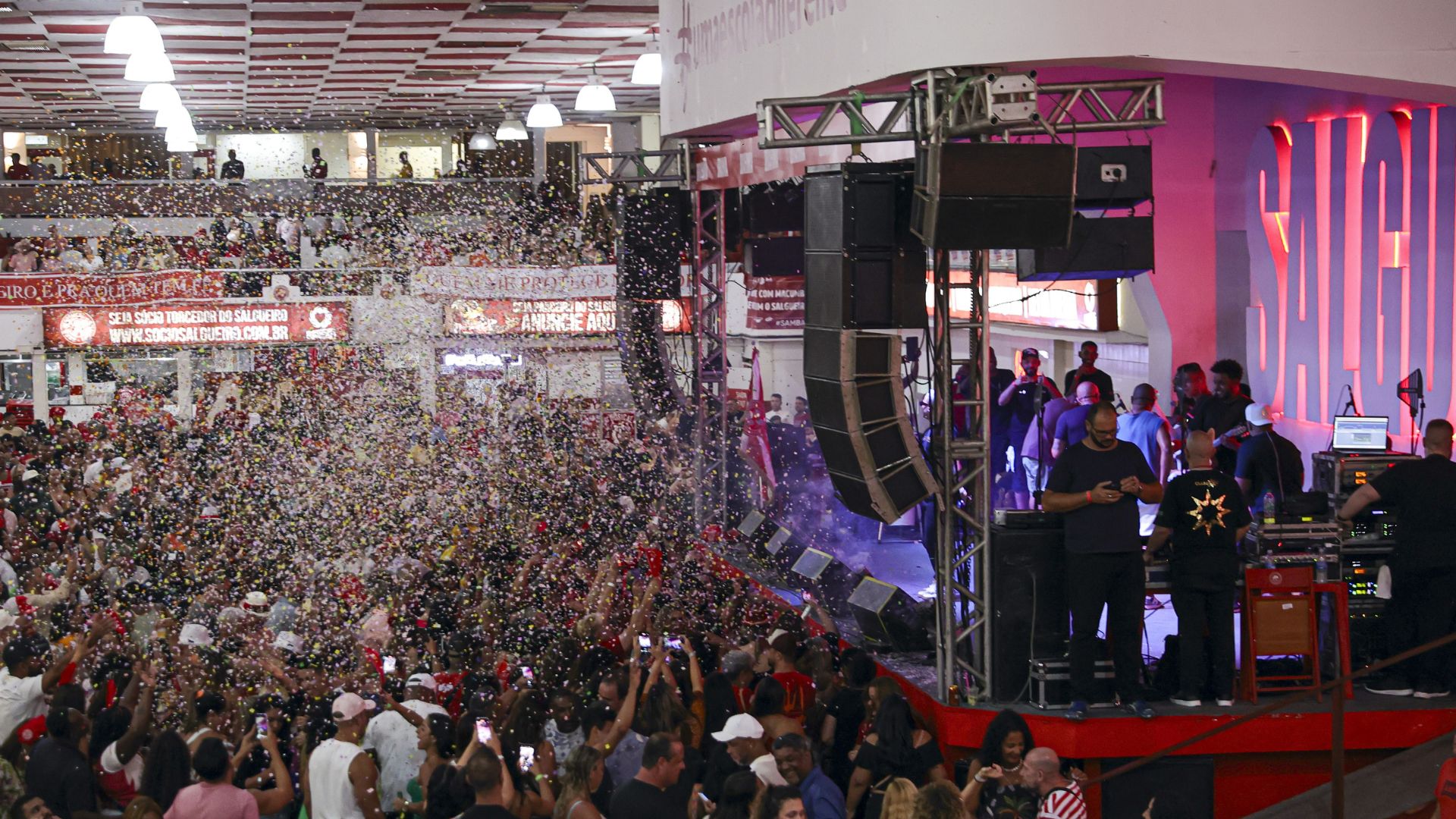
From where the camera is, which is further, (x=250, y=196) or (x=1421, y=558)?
(x=250, y=196)

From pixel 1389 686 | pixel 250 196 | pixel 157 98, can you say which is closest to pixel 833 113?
pixel 1389 686

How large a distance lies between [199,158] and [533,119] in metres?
13.7

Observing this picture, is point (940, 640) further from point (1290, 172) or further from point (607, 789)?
point (1290, 172)

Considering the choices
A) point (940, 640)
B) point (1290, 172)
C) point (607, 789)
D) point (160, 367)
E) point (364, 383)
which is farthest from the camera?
point (160, 367)

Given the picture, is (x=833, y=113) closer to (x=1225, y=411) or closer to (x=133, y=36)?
(x=1225, y=411)

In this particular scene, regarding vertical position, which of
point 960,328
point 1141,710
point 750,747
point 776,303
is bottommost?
point 1141,710

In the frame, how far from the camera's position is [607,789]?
6406 millimetres

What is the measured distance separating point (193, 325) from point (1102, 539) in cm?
1288

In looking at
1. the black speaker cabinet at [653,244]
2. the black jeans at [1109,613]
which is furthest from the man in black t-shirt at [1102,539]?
the black speaker cabinet at [653,244]

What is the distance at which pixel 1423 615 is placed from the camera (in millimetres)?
7953

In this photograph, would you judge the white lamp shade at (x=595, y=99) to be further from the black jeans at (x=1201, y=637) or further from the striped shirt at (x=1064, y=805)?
the striped shirt at (x=1064, y=805)

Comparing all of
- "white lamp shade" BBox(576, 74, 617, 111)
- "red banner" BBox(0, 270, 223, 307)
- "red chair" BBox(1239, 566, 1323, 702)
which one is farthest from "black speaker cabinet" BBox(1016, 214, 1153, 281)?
"red banner" BBox(0, 270, 223, 307)

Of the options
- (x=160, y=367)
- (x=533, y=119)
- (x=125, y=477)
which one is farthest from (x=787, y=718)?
(x=160, y=367)

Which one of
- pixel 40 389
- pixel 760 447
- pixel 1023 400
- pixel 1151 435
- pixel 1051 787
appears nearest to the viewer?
pixel 1051 787
